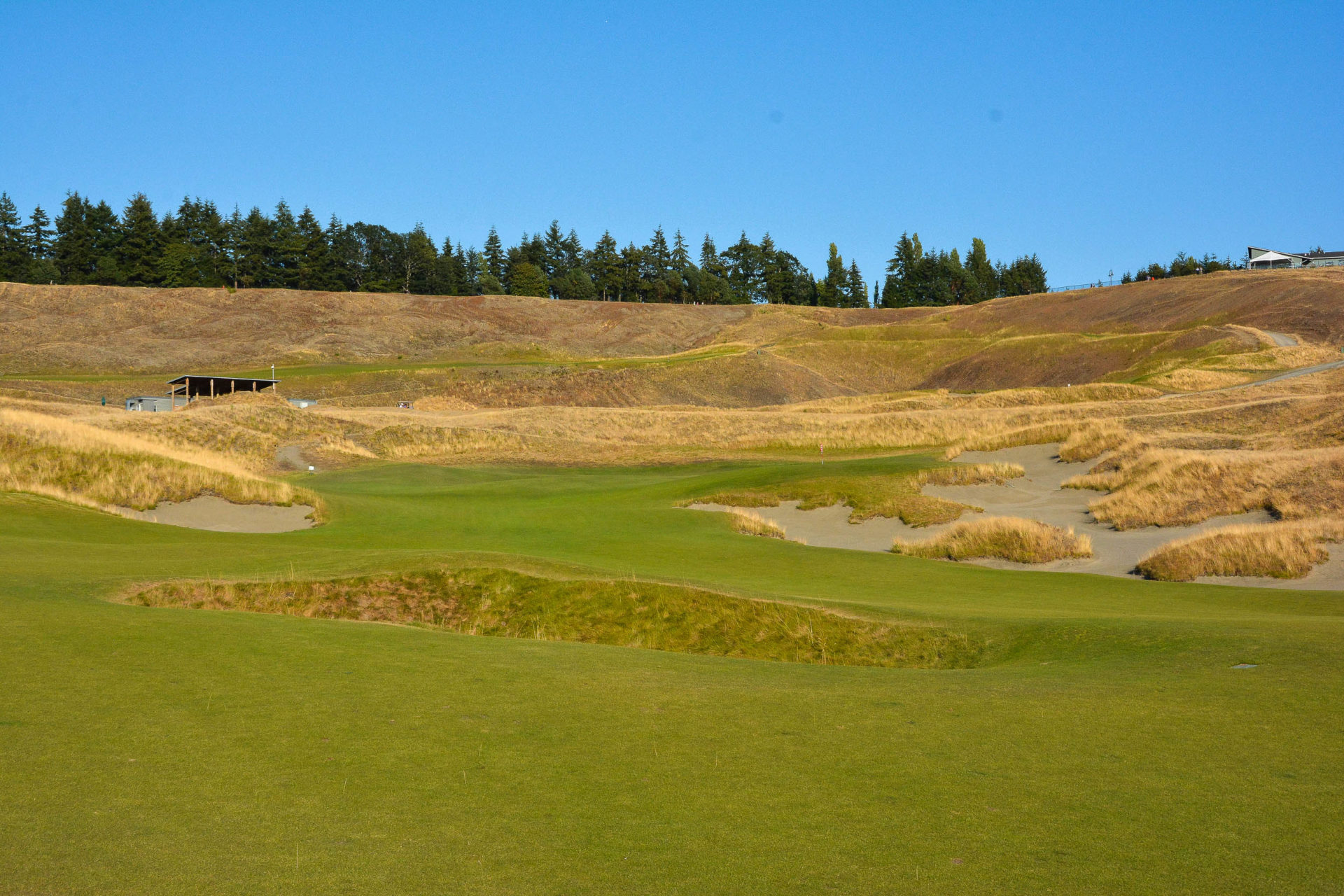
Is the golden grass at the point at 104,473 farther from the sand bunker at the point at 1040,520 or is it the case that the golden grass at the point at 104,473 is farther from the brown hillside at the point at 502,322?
the brown hillside at the point at 502,322

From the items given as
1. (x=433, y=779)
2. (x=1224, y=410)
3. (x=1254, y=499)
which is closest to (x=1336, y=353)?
(x=1224, y=410)

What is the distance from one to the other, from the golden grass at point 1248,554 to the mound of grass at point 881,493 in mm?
7516

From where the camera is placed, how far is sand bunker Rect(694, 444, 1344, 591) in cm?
2034

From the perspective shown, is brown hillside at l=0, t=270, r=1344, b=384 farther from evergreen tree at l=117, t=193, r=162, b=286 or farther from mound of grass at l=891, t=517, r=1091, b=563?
mound of grass at l=891, t=517, r=1091, b=563

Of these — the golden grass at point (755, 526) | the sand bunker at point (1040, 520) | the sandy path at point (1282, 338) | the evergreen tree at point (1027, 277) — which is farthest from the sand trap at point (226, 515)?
the evergreen tree at point (1027, 277)

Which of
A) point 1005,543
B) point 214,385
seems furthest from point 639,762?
point 214,385

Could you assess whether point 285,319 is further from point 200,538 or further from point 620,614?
point 620,614

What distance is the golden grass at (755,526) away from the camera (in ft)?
80.8

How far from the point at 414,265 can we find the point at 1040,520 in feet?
404

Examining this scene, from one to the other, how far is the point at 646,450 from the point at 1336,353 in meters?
47.7

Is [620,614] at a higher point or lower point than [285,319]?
lower

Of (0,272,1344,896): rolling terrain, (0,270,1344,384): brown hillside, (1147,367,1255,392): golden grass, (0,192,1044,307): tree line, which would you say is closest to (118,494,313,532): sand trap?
(0,272,1344,896): rolling terrain

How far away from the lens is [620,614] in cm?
1384

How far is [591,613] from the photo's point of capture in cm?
1391
